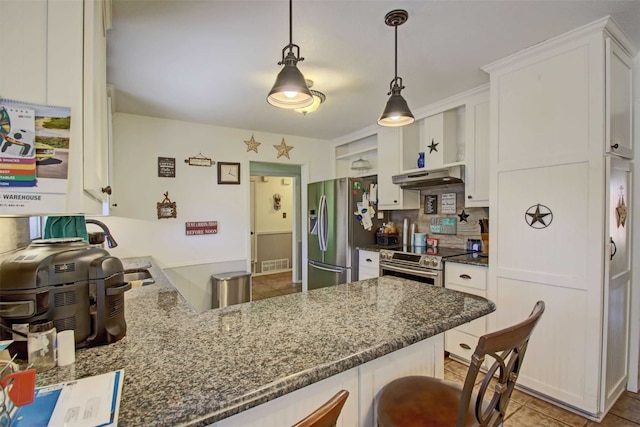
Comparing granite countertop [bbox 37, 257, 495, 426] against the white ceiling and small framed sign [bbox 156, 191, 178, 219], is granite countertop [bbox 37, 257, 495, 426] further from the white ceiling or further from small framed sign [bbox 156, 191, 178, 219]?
small framed sign [bbox 156, 191, 178, 219]

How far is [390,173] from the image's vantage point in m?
3.48

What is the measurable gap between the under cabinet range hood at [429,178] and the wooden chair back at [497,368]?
1933mm

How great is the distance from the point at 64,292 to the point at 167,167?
9.20 feet

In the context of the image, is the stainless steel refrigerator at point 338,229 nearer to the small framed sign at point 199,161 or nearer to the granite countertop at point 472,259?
the granite countertop at point 472,259

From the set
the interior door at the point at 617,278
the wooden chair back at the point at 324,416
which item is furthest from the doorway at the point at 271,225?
the wooden chair back at the point at 324,416

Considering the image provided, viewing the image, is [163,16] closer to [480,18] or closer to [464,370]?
[480,18]

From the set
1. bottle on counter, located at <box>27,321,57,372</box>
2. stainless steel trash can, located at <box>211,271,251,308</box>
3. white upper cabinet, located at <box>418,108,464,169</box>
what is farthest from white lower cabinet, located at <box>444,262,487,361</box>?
bottle on counter, located at <box>27,321,57,372</box>

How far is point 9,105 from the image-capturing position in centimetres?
69

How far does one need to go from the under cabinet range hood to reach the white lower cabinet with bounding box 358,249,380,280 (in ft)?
2.78

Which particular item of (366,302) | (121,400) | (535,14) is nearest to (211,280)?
(366,302)

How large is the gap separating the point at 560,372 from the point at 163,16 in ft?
10.6

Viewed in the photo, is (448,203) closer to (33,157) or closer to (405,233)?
(405,233)

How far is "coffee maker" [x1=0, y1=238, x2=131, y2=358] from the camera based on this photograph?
0.81m

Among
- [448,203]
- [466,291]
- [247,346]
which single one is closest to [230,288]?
[466,291]
